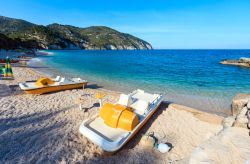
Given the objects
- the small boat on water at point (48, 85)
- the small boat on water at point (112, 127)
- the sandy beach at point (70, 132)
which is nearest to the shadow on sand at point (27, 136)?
the sandy beach at point (70, 132)

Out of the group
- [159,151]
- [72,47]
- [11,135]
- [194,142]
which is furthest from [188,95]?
[72,47]

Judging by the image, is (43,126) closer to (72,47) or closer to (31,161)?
(31,161)

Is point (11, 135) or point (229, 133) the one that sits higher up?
point (229, 133)

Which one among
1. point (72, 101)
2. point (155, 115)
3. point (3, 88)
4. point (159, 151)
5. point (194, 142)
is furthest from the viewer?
point (3, 88)

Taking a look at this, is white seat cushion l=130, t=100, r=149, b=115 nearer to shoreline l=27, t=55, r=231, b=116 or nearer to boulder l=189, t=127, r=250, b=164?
boulder l=189, t=127, r=250, b=164

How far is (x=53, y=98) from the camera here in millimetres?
11602

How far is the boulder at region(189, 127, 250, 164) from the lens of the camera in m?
4.61

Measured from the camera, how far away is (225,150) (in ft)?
16.2

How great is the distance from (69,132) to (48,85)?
21.4 ft

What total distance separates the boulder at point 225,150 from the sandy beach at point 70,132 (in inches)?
12.4

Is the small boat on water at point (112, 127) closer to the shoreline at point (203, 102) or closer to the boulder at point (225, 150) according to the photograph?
the boulder at point (225, 150)

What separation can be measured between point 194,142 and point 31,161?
5788 millimetres

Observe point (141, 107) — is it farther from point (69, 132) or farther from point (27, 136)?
point (27, 136)

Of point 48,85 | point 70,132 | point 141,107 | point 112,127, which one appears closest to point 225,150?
point 112,127
